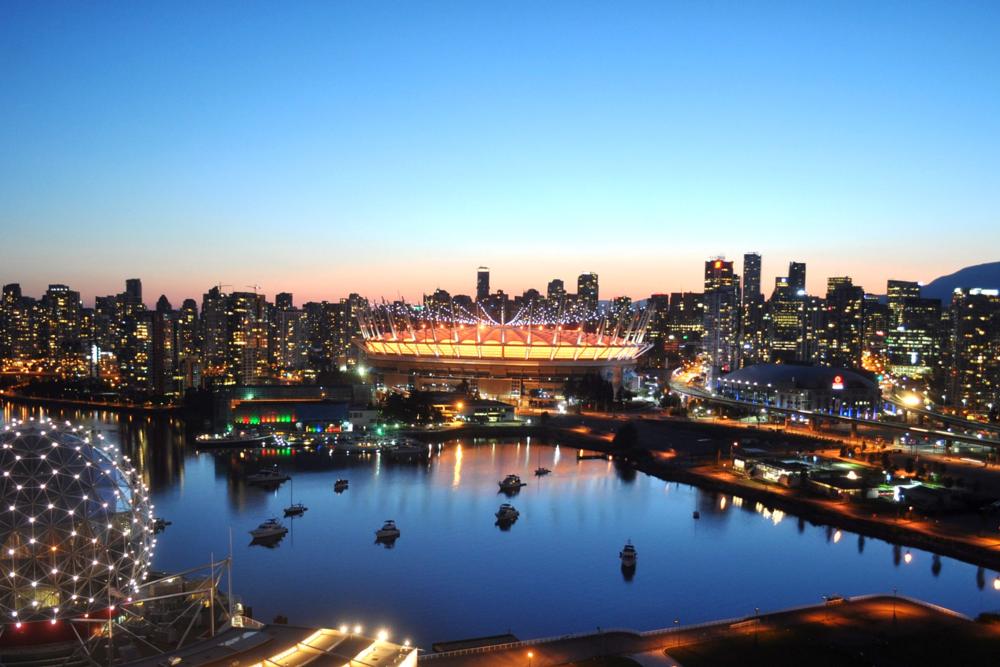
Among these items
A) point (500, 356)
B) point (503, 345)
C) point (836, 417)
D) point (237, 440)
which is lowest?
point (237, 440)

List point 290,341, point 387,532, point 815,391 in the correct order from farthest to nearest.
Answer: point 290,341
point 815,391
point 387,532

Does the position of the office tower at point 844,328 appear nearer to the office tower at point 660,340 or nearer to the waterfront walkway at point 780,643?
the office tower at point 660,340

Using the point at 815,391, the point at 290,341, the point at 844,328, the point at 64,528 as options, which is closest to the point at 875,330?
the point at 844,328

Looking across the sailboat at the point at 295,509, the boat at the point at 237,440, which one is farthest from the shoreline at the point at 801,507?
the sailboat at the point at 295,509

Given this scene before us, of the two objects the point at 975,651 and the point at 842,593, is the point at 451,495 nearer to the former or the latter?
the point at 842,593

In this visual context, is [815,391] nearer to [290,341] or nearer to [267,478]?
[267,478]

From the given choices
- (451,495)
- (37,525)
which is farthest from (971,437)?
(37,525)

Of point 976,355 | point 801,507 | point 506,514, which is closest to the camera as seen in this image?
point 506,514
